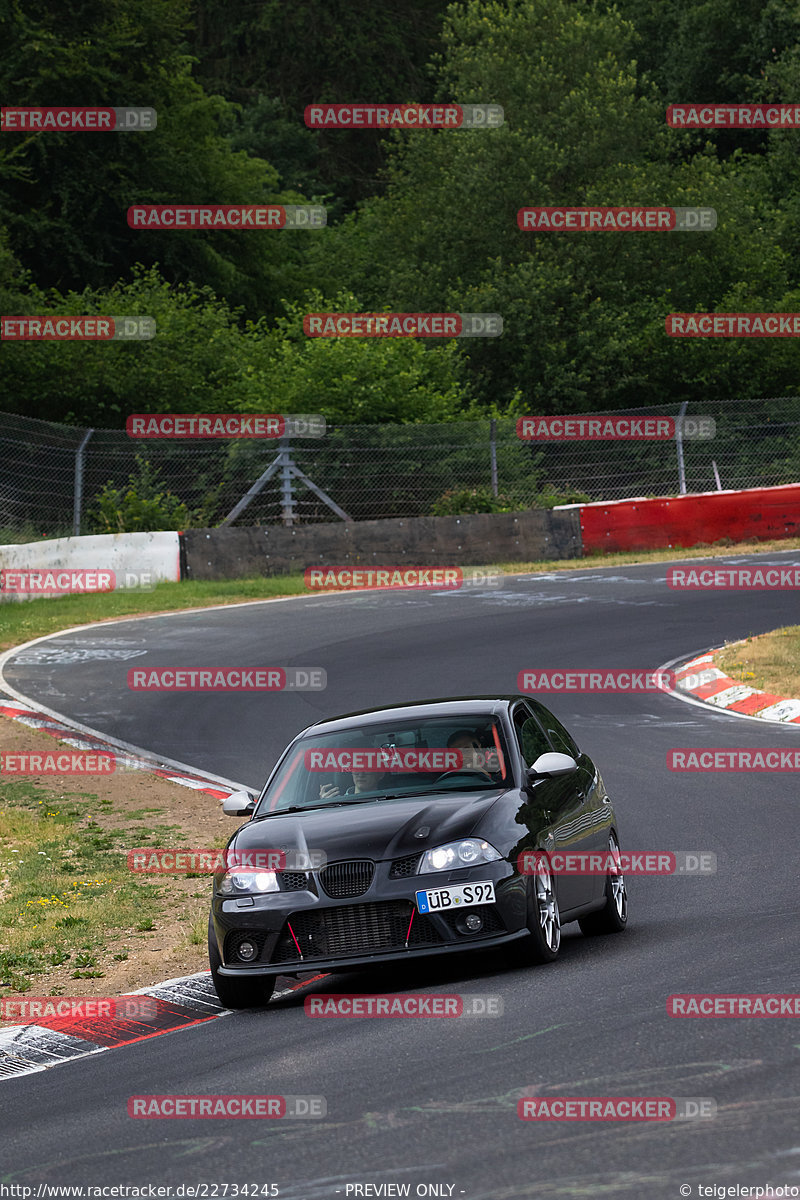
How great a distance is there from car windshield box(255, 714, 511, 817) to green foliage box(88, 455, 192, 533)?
19961 millimetres

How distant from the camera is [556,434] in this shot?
100.0ft

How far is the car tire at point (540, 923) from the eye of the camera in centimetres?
750

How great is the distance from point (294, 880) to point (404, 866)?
0.54m

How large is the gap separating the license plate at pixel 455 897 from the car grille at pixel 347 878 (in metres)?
0.26

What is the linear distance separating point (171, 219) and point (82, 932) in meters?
39.4

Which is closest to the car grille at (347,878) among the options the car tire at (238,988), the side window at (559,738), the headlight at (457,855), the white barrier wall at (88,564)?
the headlight at (457,855)

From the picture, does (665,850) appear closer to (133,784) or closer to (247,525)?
(133,784)

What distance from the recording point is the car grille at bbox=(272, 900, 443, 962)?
24.0 ft

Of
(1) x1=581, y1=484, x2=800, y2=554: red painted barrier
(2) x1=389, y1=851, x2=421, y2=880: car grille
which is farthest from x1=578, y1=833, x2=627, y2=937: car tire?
(1) x1=581, y1=484, x2=800, y2=554: red painted barrier

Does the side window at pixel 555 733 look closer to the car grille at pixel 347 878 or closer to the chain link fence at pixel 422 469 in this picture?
the car grille at pixel 347 878

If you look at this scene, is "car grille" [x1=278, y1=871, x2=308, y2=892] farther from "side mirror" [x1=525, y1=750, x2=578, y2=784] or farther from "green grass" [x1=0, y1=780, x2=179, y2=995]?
"green grass" [x1=0, y1=780, x2=179, y2=995]

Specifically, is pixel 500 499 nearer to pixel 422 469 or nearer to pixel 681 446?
pixel 422 469

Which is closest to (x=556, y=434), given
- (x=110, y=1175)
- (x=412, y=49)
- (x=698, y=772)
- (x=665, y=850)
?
(x=698, y=772)

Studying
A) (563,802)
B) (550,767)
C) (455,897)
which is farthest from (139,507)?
(455,897)
